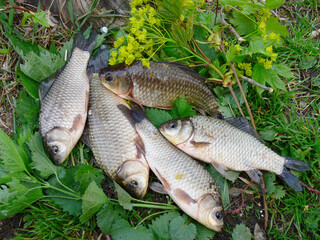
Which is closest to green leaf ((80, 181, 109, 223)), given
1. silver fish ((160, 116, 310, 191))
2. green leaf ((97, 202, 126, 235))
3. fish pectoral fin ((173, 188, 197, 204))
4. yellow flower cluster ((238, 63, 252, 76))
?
green leaf ((97, 202, 126, 235))

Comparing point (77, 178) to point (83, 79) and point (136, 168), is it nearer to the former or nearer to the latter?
point (136, 168)

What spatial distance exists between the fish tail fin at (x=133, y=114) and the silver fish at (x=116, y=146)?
0.12ft

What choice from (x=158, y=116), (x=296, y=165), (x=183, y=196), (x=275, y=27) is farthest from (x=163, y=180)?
(x=275, y=27)

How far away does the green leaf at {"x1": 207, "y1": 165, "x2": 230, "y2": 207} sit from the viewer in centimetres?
292

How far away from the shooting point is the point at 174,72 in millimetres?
3074

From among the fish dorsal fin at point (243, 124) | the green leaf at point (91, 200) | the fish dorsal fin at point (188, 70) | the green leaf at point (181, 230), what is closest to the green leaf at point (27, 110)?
the green leaf at point (91, 200)

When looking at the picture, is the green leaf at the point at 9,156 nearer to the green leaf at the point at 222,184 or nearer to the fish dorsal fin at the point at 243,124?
the green leaf at the point at 222,184

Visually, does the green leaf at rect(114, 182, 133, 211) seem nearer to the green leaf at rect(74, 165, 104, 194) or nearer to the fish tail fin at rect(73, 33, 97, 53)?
the green leaf at rect(74, 165, 104, 194)

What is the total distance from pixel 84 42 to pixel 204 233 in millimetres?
2367

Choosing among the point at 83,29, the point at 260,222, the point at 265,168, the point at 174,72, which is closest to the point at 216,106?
the point at 174,72

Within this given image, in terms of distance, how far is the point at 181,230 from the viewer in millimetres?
2629

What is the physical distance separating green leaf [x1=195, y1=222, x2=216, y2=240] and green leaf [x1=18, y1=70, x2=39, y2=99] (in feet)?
7.02

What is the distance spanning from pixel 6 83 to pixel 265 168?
2992 millimetres

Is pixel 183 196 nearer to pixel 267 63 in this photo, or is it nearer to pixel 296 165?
pixel 296 165
